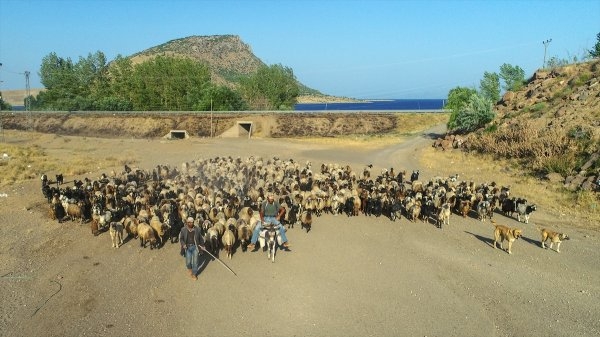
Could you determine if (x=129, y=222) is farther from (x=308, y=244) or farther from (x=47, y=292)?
(x=308, y=244)

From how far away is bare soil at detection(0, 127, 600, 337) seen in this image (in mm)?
10578

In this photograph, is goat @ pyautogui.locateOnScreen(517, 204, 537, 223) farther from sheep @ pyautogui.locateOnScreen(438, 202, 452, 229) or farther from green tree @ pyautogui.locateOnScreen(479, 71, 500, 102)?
green tree @ pyautogui.locateOnScreen(479, 71, 500, 102)

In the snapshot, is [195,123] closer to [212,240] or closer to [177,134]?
[177,134]

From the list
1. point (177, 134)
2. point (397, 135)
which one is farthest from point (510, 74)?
point (177, 134)

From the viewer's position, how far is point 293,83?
299 feet

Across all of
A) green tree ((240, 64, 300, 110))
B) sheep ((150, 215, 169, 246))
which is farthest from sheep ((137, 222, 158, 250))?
green tree ((240, 64, 300, 110))

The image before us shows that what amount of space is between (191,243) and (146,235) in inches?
139

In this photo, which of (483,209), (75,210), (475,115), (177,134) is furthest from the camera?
(177,134)

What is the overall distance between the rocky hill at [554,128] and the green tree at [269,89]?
49.1m

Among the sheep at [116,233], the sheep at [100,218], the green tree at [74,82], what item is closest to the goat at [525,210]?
the sheep at [116,233]

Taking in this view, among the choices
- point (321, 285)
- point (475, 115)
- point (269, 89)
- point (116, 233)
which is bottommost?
point (321, 285)

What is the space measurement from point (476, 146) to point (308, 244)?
24865 mm

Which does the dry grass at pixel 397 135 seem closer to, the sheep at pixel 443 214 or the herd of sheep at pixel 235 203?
the herd of sheep at pixel 235 203

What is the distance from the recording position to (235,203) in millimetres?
18438
